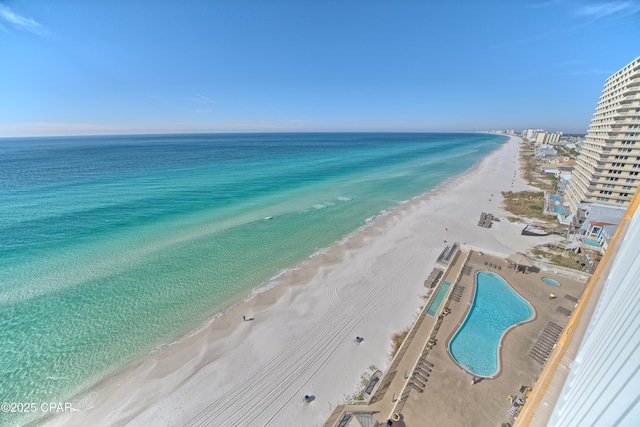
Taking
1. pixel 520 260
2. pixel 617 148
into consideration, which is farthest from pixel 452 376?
pixel 617 148

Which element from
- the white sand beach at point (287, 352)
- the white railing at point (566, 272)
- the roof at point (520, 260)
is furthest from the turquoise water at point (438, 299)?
the white railing at point (566, 272)

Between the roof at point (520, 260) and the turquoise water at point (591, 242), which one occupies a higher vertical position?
the roof at point (520, 260)

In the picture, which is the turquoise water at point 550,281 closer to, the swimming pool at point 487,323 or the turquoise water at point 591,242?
the swimming pool at point 487,323

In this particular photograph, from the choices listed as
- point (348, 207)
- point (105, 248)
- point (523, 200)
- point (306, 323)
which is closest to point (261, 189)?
point (348, 207)

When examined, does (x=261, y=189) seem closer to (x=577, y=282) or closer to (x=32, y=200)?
(x=32, y=200)

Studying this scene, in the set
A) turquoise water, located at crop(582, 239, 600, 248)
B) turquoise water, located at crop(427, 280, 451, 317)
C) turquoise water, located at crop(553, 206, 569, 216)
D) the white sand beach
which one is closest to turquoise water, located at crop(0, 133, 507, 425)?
the white sand beach

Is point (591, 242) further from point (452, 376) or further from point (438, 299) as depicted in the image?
point (452, 376)
